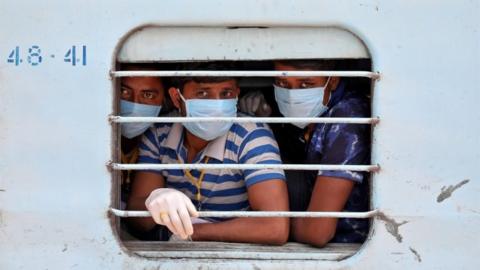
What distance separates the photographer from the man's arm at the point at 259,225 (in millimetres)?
2383

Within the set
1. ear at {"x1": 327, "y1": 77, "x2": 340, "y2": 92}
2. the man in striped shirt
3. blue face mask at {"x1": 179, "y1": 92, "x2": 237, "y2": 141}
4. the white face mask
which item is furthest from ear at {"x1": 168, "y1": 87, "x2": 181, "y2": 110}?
ear at {"x1": 327, "y1": 77, "x2": 340, "y2": 92}

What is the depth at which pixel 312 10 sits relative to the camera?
→ 2207 millimetres

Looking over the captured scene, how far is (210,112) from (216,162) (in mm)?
181

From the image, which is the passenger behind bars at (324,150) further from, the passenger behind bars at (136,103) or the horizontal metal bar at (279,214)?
the passenger behind bars at (136,103)

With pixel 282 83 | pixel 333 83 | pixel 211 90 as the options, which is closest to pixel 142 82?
pixel 211 90

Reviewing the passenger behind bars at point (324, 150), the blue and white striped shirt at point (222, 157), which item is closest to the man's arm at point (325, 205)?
the passenger behind bars at point (324, 150)

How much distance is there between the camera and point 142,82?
269cm

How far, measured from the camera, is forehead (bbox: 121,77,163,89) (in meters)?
2.65

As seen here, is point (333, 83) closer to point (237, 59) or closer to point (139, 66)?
point (237, 59)

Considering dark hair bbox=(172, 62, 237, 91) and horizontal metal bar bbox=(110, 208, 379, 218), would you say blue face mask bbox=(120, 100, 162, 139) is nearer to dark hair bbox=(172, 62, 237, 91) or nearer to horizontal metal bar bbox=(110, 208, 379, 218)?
dark hair bbox=(172, 62, 237, 91)

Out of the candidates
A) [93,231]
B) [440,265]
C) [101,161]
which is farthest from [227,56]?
[440,265]

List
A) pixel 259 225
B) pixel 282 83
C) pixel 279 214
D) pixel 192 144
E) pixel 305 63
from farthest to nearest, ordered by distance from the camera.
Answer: pixel 192 144
pixel 282 83
pixel 305 63
pixel 259 225
pixel 279 214

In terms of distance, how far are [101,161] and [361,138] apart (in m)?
0.78

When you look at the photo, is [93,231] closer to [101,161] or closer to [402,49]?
[101,161]
